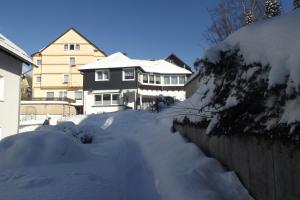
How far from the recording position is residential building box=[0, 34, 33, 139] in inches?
621

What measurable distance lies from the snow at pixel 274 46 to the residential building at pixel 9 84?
12.2 meters

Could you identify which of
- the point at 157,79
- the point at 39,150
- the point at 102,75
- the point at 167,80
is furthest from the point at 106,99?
the point at 39,150

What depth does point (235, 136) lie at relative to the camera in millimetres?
5406

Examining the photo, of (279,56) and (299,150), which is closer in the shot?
(299,150)

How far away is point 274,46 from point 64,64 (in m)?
57.0

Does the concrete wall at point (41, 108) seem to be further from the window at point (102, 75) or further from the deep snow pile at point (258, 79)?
the deep snow pile at point (258, 79)

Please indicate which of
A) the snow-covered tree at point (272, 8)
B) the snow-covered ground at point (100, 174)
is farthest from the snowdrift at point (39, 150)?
the snow-covered tree at point (272, 8)

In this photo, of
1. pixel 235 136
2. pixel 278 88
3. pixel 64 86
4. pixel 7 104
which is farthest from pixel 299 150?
pixel 64 86

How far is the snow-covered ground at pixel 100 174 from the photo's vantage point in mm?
5684

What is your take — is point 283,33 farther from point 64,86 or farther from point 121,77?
point 64,86

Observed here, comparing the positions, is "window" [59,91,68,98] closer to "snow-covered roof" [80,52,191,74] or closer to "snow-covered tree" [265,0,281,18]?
"snow-covered roof" [80,52,191,74]

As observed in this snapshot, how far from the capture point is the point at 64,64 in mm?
58469

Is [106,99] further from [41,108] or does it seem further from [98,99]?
[41,108]

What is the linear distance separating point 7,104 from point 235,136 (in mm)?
13610
